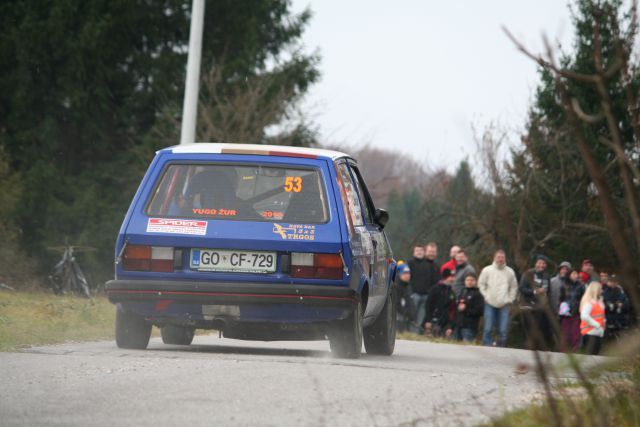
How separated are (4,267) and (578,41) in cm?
1700

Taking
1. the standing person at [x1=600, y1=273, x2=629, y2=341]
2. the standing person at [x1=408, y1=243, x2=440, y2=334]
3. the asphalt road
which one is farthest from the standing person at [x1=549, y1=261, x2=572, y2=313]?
the asphalt road

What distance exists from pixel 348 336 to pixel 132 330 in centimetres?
175

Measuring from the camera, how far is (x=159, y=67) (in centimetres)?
3788

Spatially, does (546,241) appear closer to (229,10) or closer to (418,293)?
(229,10)

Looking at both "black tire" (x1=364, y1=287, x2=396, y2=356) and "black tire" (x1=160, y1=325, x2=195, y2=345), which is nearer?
"black tire" (x1=364, y1=287, x2=396, y2=356)

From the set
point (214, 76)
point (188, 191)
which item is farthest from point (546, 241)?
point (188, 191)

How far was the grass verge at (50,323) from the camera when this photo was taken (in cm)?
1181

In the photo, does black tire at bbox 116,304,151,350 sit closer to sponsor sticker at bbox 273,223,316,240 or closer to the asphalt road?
the asphalt road

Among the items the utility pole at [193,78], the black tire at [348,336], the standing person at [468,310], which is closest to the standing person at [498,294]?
the standing person at [468,310]

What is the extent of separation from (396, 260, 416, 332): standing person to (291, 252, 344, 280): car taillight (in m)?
11.5

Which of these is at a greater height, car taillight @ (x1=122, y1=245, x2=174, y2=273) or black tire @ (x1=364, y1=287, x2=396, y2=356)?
car taillight @ (x1=122, y1=245, x2=174, y2=273)

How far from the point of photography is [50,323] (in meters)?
14.3

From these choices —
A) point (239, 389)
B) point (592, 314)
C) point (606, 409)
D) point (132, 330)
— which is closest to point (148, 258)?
point (132, 330)

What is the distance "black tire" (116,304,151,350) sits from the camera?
10695 mm
